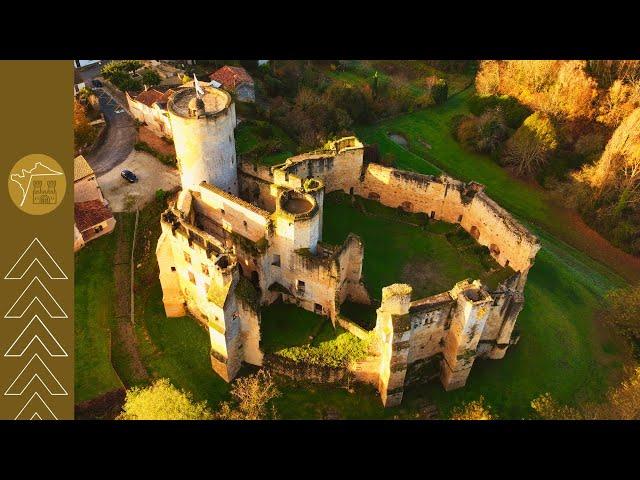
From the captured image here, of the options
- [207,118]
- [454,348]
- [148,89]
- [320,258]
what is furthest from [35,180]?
[148,89]

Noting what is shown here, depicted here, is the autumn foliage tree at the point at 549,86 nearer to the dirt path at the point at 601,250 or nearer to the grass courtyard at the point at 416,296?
the dirt path at the point at 601,250

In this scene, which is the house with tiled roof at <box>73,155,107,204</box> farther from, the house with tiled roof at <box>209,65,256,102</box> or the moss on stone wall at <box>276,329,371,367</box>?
the moss on stone wall at <box>276,329,371,367</box>

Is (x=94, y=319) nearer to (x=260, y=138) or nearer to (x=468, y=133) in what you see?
Result: (x=260, y=138)

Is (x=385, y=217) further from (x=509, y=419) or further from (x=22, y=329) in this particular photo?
(x=22, y=329)

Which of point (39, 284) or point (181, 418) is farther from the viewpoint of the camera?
point (181, 418)

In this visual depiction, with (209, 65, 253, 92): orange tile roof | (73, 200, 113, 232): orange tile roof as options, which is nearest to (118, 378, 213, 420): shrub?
(73, 200, 113, 232): orange tile roof

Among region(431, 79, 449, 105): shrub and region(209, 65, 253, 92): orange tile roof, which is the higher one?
region(209, 65, 253, 92): orange tile roof

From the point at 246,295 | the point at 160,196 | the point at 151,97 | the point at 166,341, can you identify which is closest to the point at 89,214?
the point at 160,196
